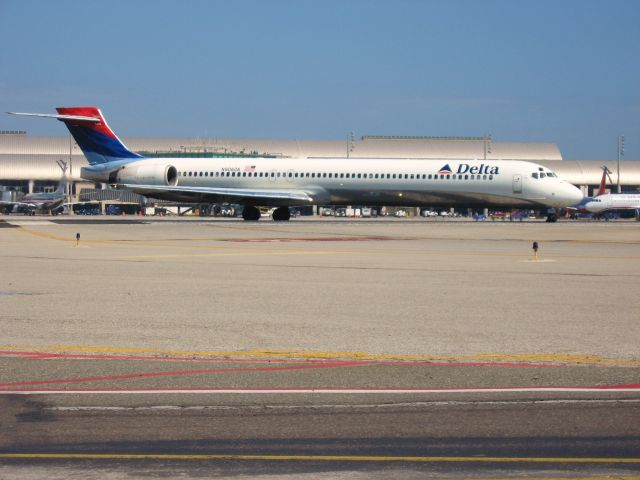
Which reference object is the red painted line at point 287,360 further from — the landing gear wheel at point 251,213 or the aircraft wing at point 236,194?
the landing gear wheel at point 251,213

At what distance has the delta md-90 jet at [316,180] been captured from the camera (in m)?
58.9

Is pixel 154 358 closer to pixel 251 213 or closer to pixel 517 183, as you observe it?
pixel 517 183

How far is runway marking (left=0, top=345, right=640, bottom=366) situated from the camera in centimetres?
1155

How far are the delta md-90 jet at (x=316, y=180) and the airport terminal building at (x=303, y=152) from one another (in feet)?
218

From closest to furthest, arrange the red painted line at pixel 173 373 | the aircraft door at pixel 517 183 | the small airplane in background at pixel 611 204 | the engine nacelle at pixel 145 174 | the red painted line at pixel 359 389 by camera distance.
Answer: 1. the red painted line at pixel 359 389
2. the red painted line at pixel 173 373
3. the aircraft door at pixel 517 183
4. the engine nacelle at pixel 145 174
5. the small airplane in background at pixel 611 204

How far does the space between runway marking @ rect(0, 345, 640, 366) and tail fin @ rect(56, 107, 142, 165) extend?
5379cm

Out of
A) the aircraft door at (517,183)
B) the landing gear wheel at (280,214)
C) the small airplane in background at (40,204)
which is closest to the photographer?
the aircraft door at (517,183)

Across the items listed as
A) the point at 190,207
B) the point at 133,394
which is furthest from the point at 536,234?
the point at 190,207

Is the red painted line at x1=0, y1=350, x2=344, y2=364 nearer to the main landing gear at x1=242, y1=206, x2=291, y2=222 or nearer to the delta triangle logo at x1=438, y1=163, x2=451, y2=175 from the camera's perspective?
the delta triangle logo at x1=438, y1=163, x2=451, y2=175

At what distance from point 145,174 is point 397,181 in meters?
15.7

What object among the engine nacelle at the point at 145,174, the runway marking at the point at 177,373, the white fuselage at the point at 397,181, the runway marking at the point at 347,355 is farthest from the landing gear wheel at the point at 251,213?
the runway marking at the point at 177,373

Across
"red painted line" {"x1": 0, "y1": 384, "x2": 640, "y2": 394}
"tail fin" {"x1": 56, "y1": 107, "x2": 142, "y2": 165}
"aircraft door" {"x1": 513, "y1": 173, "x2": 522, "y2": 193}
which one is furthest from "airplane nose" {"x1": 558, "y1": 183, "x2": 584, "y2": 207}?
"red painted line" {"x1": 0, "y1": 384, "x2": 640, "y2": 394}

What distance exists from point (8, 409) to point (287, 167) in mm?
54422

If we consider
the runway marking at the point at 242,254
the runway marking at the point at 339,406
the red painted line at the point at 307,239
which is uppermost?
the red painted line at the point at 307,239
